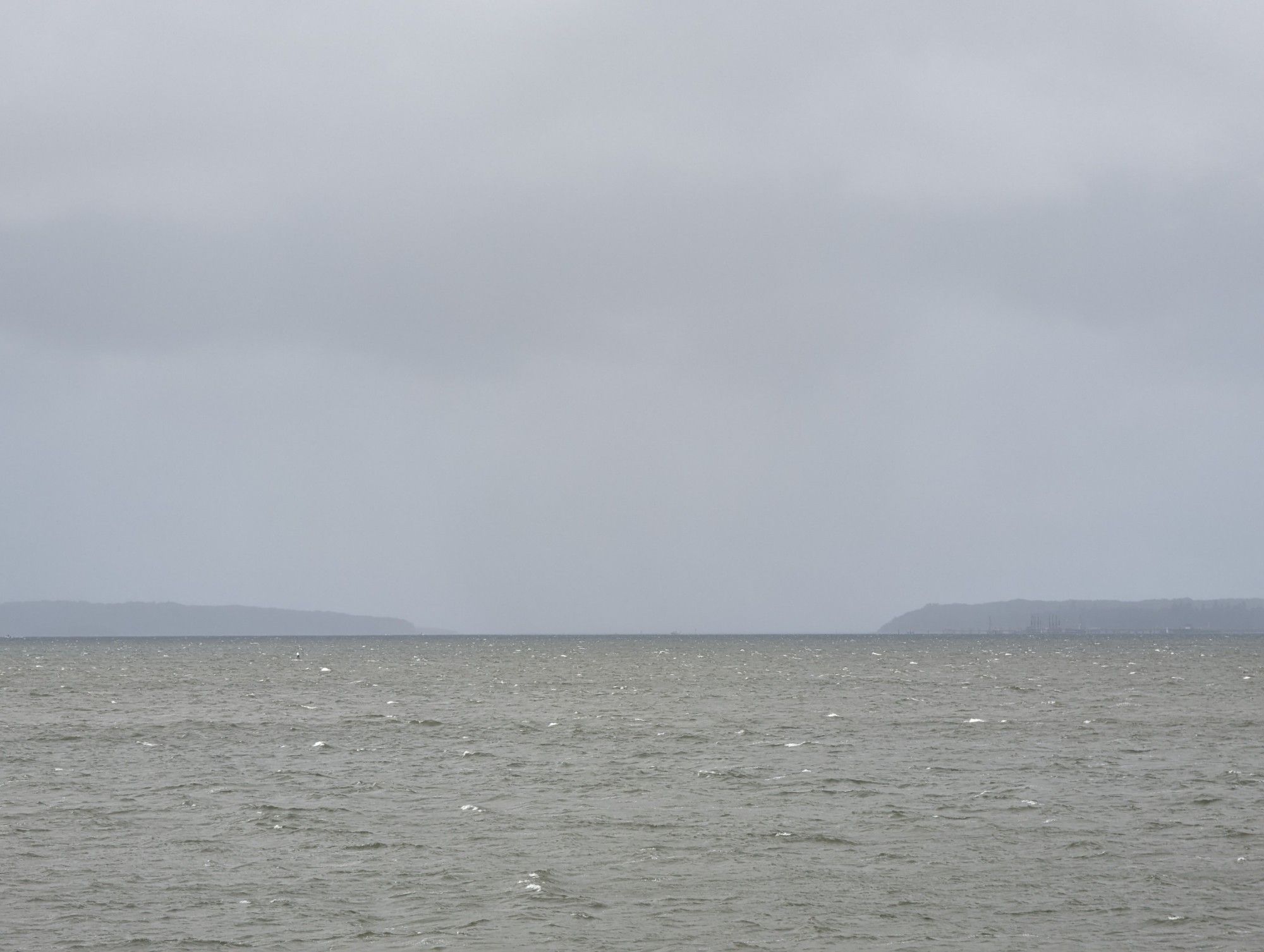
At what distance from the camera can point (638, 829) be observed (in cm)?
3444

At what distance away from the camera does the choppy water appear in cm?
2483

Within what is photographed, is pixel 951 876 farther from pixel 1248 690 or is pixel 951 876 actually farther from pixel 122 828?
→ pixel 1248 690

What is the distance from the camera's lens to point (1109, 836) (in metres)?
32.6

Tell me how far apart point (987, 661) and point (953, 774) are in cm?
12230

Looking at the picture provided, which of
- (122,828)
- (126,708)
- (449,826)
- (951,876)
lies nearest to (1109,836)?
(951,876)

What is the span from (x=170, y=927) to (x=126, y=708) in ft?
195

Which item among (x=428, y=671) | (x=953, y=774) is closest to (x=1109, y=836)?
(x=953, y=774)

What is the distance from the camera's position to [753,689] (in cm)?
9912

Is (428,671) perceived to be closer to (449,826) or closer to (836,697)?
(836,697)

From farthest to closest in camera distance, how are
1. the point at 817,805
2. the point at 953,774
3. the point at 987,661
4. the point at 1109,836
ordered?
the point at 987,661 < the point at 953,774 < the point at 817,805 < the point at 1109,836

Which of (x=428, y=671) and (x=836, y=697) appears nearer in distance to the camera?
(x=836, y=697)

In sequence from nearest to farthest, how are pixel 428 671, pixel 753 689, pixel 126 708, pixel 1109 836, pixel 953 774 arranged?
pixel 1109 836 → pixel 953 774 → pixel 126 708 → pixel 753 689 → pixel 428 671

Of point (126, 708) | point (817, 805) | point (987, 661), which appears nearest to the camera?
point (817, 805)

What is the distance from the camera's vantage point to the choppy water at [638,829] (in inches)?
977
